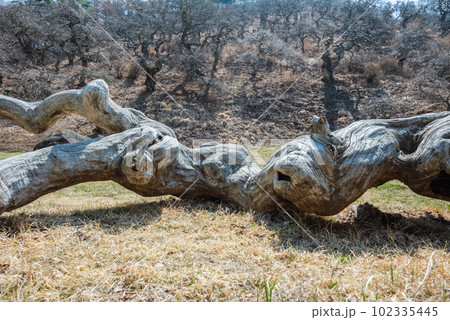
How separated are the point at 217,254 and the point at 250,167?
187 cm

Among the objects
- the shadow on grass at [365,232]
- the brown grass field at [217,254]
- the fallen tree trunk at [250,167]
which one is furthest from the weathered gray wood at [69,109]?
the shadow on grass at [365,232]

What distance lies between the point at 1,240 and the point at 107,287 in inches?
59.8

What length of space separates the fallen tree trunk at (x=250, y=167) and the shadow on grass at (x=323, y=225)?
23cm

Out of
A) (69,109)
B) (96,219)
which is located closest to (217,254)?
(96,219)

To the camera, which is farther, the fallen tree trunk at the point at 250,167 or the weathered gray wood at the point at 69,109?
the weathered gray wood at the point at 69,109

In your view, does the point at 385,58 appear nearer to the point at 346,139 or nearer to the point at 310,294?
the point at 346,139

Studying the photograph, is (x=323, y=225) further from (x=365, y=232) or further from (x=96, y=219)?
(x=96, y=219)

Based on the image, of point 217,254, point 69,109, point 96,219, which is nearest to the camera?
point 217,254

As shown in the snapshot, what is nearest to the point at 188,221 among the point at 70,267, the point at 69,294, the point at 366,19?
the point at 70,267

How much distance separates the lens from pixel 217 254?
9.26 feet

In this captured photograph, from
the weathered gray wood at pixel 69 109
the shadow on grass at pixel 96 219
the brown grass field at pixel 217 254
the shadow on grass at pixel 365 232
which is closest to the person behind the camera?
the brown grass field at pixel 217 254

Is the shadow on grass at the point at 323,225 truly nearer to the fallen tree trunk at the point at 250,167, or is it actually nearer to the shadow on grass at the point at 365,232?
the shadow on grass at the point at 365,232

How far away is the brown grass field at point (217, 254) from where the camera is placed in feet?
6.96

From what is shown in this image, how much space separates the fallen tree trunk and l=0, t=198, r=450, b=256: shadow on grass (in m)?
0.23
